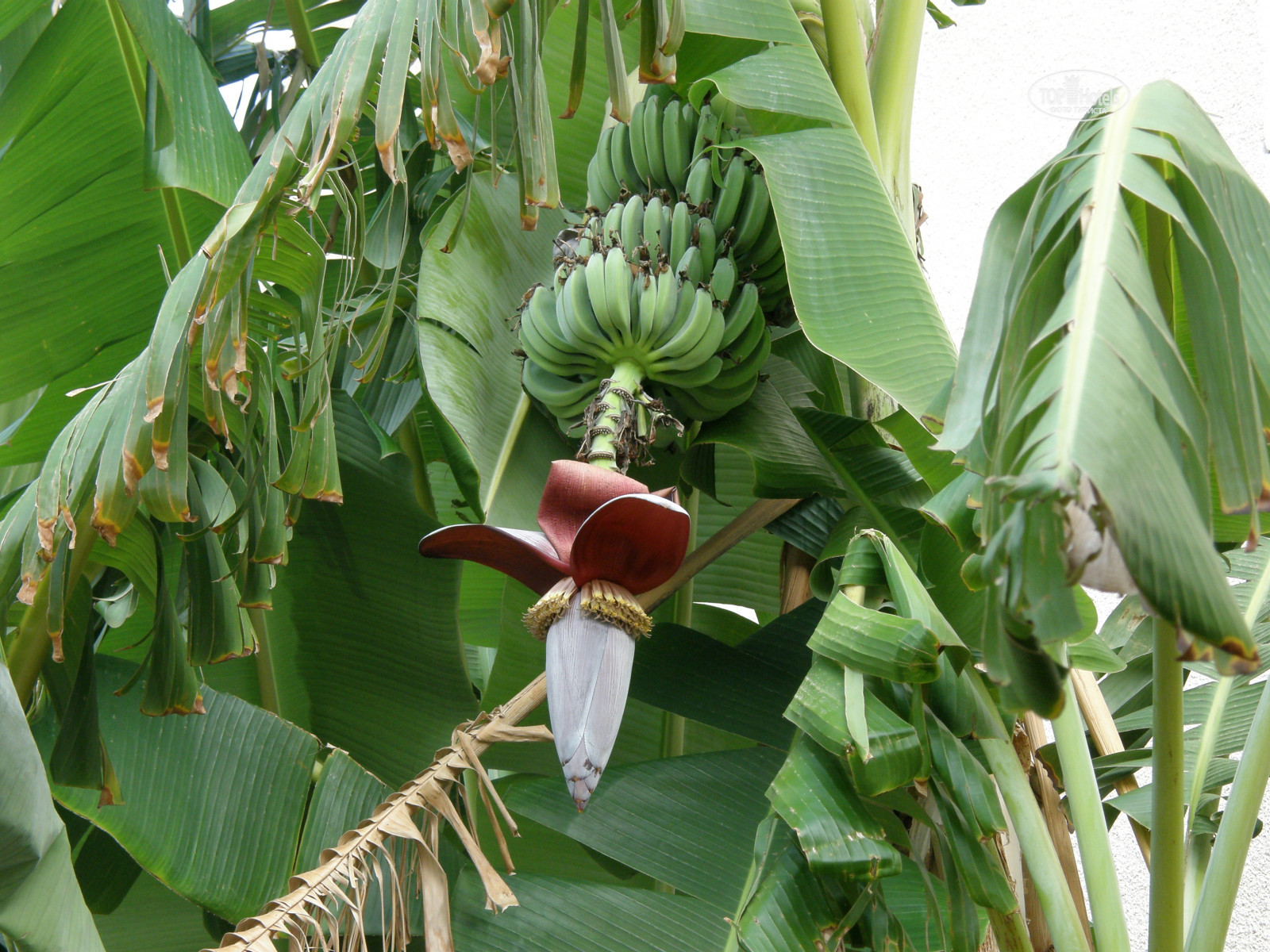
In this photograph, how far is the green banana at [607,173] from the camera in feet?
2.34

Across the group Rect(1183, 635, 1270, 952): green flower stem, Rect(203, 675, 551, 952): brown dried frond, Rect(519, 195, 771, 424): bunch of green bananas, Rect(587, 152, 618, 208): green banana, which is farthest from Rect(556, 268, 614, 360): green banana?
Rect(1183, 635, 1270, 952): green flower stem

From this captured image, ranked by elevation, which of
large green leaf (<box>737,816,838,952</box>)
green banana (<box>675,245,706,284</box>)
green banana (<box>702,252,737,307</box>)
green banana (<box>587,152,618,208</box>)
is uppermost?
green banana (<box>587,152,618,208</box>)

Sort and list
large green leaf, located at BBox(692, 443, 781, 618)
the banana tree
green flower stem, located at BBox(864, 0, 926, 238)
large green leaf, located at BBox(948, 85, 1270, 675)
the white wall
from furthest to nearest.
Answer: the white wall → large green leaf, located at BBox(692, 443, 781, 618) → green flower stem, located at BBox(864, 0, 926, 238) → the banana tree → large green leaf, located at BBox(948, 85, 1270, 675)

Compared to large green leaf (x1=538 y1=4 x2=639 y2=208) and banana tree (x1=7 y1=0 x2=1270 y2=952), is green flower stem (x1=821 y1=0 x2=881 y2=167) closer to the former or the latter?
banana tree (x1=7 y1=0 x2=1270 y2=952)

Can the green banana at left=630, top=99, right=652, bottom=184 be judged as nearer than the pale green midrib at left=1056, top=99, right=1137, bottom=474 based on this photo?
No

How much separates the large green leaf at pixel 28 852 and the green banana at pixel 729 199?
1.65 ft

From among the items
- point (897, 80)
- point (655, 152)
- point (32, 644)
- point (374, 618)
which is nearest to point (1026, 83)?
point (897, 80)

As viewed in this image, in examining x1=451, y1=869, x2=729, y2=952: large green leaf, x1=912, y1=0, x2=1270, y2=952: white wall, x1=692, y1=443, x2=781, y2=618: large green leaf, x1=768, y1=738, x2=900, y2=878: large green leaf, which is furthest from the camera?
x1=912, y1=0, x2=1270, y2=952: white wall

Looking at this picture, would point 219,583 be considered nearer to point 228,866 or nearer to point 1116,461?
point 228,866

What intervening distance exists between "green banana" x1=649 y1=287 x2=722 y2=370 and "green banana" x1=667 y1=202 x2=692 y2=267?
0.11 ft

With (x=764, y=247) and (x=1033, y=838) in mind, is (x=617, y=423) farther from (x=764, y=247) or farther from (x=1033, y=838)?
(x=1033, y=838)

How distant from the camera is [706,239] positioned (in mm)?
661

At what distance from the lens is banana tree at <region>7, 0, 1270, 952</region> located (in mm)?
363

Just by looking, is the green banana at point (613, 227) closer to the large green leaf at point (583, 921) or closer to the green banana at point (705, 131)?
the green banana at point (705, 131)
